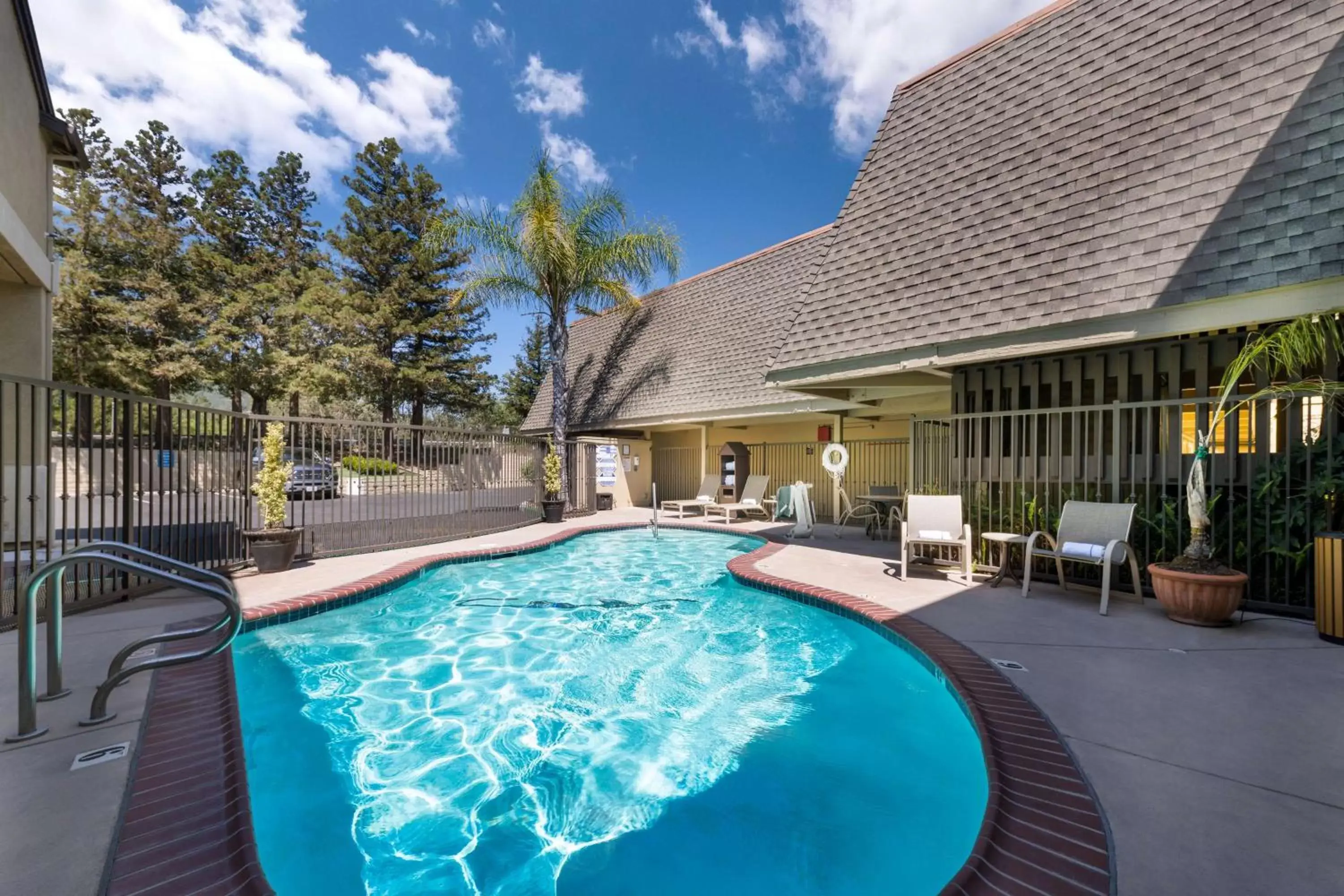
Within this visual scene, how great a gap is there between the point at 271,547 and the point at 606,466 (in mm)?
9233

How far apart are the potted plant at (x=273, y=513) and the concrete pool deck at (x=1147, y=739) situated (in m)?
1.42

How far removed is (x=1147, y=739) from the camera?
2648mm

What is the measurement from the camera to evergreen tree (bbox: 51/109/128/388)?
2100 cm

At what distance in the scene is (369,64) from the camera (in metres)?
16.3

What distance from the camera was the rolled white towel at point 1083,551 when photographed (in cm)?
507

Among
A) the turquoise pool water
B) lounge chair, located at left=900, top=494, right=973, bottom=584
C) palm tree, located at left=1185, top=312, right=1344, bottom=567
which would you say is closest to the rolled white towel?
palm tree, located at left=1185, top=312, right=1344, bottom=567

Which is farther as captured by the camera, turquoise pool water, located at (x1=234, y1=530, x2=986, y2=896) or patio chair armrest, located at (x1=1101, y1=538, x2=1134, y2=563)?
patio chair armrest, located at (x1=1101, y1=538, x2=1134, y2=563)

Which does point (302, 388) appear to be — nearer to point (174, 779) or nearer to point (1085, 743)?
point (174, 779)

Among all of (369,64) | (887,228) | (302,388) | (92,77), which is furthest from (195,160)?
(887,228)

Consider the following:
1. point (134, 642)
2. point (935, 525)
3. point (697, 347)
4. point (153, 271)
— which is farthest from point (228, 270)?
point (935, 525)

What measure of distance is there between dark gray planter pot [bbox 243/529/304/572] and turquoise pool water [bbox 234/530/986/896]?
1.86m

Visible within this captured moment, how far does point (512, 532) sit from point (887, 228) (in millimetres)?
8819

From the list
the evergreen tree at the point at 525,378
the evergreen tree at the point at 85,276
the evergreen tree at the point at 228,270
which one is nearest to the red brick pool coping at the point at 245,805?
the evergreen tree at the point at 228,270

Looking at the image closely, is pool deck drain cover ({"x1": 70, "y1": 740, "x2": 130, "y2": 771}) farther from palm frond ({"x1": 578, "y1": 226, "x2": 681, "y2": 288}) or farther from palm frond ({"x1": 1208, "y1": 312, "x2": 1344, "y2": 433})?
palm frond ({"x1": 578, "y1": 226, "x2": 681, "y2": 288})
